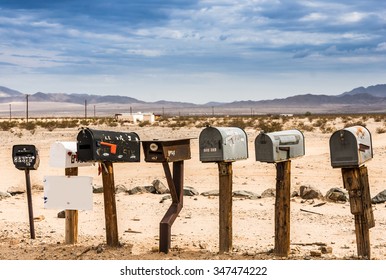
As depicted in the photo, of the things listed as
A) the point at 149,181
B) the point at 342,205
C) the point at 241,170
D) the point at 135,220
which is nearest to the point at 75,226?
the point at 135,220

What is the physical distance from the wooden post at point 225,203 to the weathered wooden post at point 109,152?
1.10 m

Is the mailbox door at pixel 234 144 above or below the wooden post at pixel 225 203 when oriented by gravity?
above

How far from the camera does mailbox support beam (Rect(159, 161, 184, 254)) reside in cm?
710

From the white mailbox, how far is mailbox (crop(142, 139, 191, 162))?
108 cm

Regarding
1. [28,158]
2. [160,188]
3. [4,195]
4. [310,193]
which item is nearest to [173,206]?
[28,158]

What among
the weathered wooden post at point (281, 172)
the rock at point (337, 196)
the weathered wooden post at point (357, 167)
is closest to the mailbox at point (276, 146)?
the weathered wooden post at point (281, 172)

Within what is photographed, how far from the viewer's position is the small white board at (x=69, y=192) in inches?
298

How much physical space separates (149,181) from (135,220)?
450cm

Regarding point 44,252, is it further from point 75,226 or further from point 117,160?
point 117,160

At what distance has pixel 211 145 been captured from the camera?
Result: 22.1 ft

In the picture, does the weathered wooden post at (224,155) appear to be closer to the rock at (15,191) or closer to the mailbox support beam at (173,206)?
the mailbox support beam at (173,206)

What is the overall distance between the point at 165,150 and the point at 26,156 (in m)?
2.36

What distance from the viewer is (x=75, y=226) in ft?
25.7

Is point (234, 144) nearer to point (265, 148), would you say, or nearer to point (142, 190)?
point (265, 148)
